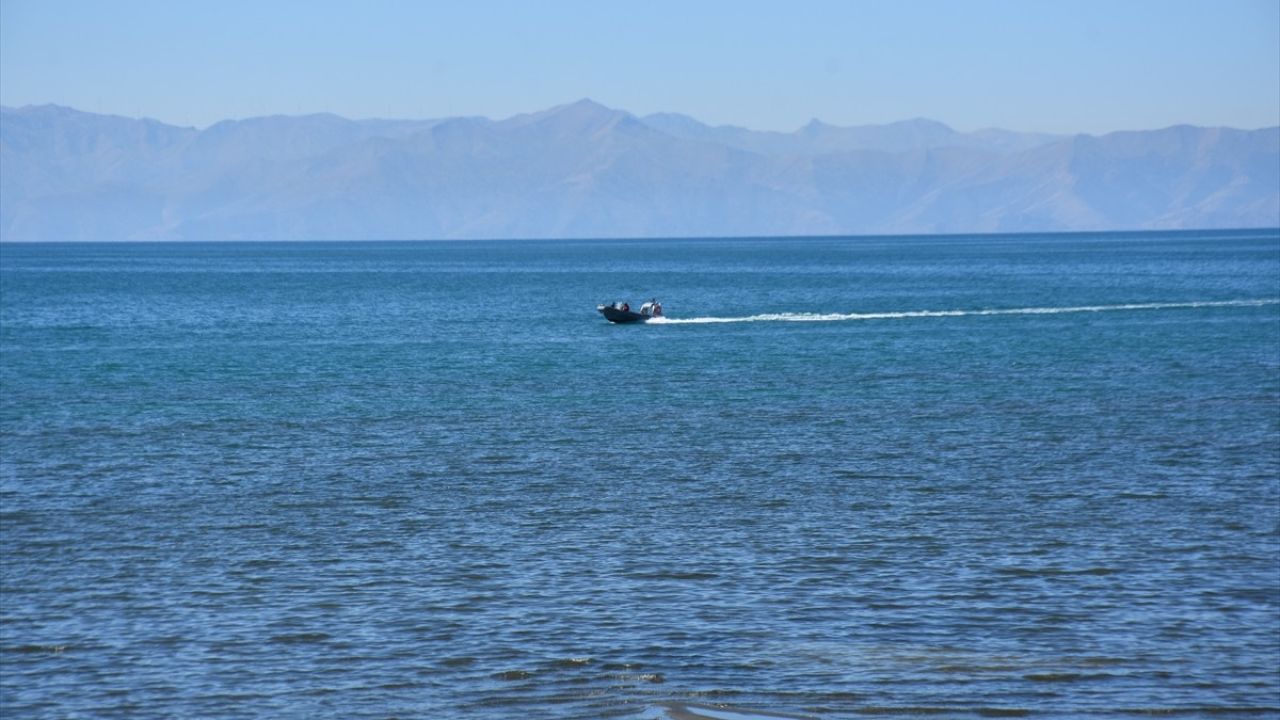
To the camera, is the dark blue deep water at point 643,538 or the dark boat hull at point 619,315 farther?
the dark boat hull at point 619,315

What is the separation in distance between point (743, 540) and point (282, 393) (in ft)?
97.3

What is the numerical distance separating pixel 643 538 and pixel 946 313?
72.1m

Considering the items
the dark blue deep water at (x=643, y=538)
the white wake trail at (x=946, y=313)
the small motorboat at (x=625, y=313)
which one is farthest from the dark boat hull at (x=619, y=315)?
the dark blue deep water at (x=643, y=538)

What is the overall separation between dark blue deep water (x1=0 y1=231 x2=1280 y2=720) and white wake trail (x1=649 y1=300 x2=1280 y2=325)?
92.8 feet

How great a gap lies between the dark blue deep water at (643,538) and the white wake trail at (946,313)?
2827 centimetres

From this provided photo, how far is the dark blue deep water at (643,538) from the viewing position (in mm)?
20078

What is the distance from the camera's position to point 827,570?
2550cm

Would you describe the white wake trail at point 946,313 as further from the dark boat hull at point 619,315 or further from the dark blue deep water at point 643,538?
the dark blue deep water at point 643,538

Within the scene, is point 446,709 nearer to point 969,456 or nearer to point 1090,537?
point 1090,537

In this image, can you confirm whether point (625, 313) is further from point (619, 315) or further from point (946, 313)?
point (946, 313)

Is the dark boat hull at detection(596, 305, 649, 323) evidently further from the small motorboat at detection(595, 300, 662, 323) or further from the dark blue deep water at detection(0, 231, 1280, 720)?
the dark blue deep water at detection(0, 231, 1280, 720)

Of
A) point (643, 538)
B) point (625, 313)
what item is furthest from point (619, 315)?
point (643, 538)

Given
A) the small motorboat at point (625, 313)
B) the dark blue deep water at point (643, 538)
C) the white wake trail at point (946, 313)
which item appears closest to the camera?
the dark blue deep water at point (643, 538)

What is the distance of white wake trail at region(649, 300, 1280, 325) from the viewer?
93.2 m
